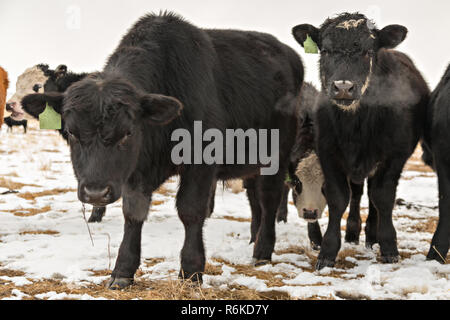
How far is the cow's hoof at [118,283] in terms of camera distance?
3907 millimetres

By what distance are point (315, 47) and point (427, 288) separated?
2.76 meters

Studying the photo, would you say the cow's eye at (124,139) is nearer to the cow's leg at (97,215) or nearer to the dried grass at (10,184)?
the cow's leg at (97,215)

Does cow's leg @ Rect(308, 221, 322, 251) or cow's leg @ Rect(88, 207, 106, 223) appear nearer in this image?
cow's leg @ Rect(308, 221, 322, 251)

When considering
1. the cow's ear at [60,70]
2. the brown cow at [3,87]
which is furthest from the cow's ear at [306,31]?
the brown cow at [3,87]

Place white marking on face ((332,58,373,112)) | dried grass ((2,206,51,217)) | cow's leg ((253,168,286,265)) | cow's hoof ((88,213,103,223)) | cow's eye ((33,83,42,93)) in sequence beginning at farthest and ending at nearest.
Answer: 1. cow's eye ((33,83,42,93))
2. dried grass ((2,206,51,217))
3. cow's hoof ((88,213,103,223))
4. cow's leg ((253,168,286,265))
5. white marking on face ((332,58,373,112))

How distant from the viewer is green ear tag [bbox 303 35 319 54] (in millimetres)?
5215

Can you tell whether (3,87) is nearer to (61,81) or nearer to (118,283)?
(61,81)

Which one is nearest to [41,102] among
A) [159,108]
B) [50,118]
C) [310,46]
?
[50,118]

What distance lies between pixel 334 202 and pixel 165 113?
2.29 metres

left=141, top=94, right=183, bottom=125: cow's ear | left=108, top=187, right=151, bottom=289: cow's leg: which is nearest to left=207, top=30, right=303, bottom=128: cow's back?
left=141, top=94, right=183, bottom=125: cow's ear

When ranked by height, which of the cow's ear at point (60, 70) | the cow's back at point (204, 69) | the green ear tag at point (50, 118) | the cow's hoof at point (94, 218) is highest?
the cow's ear at point (60, 70)

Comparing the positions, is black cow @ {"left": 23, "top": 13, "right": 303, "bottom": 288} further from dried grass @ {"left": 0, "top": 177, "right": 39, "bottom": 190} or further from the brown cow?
dried grass @ {"left": 0, "top": 177, "right": 39, "bottom": 190}

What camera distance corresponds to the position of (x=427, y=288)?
372 centimetres
